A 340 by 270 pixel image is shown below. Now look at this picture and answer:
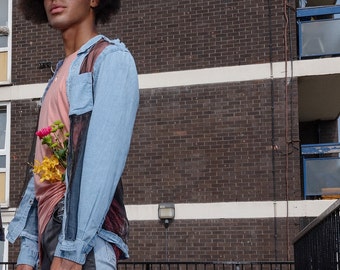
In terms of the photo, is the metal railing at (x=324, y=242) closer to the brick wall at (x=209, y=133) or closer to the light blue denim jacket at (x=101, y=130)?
the light blue denim jacket at (x=101, y=130)

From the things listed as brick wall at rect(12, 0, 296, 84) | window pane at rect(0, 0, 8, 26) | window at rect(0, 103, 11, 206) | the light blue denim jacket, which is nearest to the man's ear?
the light blue denim jacket

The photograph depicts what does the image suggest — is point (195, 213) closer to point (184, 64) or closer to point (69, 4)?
point (184, 64)

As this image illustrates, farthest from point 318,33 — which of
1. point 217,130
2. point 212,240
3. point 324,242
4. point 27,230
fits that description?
point 27,230

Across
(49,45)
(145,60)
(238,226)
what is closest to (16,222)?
(238,226)

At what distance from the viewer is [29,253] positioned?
262cm

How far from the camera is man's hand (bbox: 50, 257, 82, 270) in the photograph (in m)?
2.17

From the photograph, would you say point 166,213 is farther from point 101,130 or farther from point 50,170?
point 101,130

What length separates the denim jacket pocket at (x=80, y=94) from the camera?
7.71ft

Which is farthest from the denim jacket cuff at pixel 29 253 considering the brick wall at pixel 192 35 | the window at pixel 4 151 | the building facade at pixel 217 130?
the window at pixel 4 151

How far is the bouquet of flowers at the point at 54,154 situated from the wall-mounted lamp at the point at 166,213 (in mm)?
12499

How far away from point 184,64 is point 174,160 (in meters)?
2.03

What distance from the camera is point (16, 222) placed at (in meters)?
2.64

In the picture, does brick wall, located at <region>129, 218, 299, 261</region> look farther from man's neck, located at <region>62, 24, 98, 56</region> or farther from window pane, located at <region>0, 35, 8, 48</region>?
man's neck, located at <region>62, 24, 98, 56</region>

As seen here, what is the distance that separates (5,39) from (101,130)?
15356 millimetres
